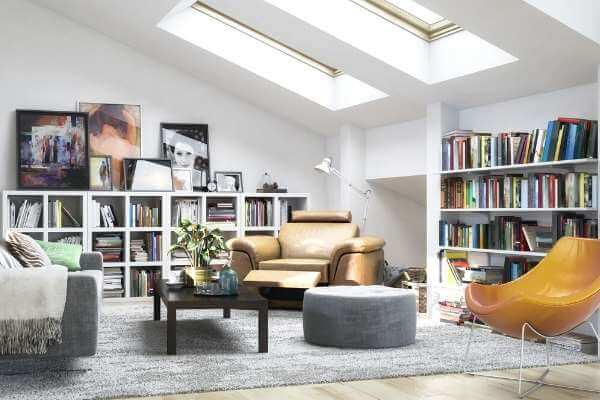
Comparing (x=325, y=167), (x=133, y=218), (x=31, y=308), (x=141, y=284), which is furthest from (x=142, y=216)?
(x=31, y=308)

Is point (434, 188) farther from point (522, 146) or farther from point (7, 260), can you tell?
point (7, 260)

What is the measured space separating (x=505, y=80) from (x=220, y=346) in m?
2.92

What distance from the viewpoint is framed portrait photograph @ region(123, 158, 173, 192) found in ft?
25.3

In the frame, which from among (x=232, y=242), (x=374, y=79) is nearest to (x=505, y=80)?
(x=374, y=79)

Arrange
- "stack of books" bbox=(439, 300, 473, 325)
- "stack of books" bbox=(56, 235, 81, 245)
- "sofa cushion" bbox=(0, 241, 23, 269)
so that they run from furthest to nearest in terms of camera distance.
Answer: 1. "stack of books" bbox=(56, 235, 81, 245)
2. "stack of books" bbox=(439, 300, 473, 325)
3. "sofa cushion" bbox=(0, 241, 23, 269)

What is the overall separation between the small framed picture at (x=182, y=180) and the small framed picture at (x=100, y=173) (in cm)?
67

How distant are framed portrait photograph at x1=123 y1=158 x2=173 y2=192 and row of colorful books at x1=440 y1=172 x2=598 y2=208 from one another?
300 cm

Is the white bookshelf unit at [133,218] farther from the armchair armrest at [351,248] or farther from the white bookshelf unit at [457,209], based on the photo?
the white bookshelf unit at [457,209]

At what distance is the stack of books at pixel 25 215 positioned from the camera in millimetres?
7199

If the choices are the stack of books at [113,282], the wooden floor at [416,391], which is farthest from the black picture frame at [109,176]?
the wooden floor at [416,391]

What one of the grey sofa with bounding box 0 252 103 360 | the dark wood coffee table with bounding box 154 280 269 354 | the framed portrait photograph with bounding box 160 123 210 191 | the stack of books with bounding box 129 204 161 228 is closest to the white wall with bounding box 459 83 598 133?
the dark wood coffee table with bounding box 154 280 269 354

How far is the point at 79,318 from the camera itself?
12.5 ft

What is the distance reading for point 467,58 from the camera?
5812 mm

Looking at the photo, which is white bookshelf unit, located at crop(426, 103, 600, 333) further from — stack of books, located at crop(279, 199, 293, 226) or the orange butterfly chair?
stack of books, located at crop(279, 199, 293, 226)
